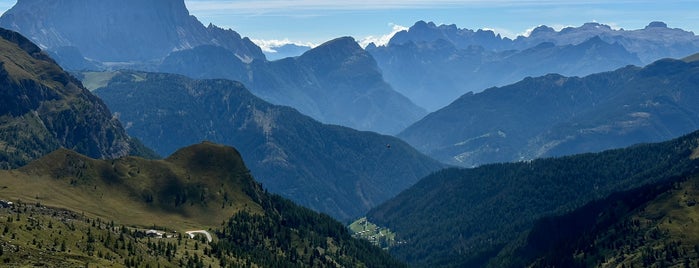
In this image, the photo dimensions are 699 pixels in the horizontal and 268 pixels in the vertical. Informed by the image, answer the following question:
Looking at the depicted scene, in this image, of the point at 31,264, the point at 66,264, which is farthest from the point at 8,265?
the point at 66,264

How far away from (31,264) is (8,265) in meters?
7.01

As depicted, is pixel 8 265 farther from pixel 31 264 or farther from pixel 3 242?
pixel 3 242

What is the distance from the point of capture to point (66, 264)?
19750cm

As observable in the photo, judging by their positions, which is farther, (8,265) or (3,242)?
(3,242)

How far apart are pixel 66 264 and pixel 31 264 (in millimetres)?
12182

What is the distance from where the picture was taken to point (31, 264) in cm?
18612

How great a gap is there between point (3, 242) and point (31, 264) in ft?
54.8

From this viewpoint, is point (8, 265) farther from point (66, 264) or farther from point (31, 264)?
point (66, 264)

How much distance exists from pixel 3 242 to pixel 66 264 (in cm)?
1608

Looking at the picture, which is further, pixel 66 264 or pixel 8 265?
pixel 66 264

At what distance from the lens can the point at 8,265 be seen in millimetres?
179625
